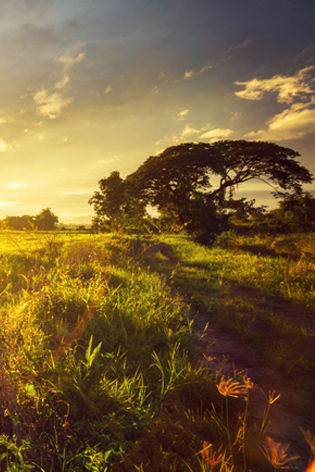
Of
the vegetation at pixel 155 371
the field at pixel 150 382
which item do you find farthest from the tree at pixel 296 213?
the field at pixel 150 382

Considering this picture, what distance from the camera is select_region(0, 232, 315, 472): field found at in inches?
83.0

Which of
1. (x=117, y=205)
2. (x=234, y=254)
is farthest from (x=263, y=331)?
(x=117, y=205)

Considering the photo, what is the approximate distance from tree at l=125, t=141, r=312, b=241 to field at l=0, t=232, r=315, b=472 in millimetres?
16385

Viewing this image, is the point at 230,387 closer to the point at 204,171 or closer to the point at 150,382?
the point at 150,382

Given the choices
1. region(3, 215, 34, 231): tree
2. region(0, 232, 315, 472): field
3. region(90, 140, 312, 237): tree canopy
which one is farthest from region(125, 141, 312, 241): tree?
region(0, 232, 315, 472): field

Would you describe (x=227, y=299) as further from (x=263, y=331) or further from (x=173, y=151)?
(x=173, y=151)

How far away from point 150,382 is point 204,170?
21.2 metres

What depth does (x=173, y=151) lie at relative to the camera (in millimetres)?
23672

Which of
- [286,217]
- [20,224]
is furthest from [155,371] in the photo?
[286,217]

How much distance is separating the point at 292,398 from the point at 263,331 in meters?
1.87

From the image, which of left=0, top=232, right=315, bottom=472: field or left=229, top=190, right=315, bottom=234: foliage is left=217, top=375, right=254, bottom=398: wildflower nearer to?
left=0, top=232, right=315, bottom=472: field

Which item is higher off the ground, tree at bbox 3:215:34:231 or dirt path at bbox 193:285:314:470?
tree at bbox 3:215:34:231

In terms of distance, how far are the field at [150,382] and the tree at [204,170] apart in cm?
1639

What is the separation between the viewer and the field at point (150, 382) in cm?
211
